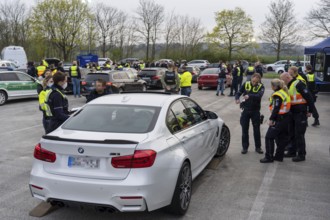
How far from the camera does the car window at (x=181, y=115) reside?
505cm

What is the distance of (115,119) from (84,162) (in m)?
0.85

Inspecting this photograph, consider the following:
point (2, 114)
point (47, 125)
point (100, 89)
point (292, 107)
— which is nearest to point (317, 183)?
point (292, 107)

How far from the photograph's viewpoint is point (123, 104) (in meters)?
4.96

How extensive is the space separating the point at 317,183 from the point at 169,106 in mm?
2888

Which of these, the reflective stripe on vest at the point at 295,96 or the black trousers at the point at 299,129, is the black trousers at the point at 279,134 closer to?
the black trousers at the point at 299,129

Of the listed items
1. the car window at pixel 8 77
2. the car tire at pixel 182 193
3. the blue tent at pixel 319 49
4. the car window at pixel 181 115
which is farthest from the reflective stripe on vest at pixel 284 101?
the blue tent at pixel 319 49

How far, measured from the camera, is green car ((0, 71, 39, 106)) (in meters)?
15.8

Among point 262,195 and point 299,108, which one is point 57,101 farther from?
point 299,108

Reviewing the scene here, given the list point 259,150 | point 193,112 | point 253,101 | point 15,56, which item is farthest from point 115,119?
point 15,56

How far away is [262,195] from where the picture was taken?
5285 millimetres

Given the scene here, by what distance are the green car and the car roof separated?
12027 mm

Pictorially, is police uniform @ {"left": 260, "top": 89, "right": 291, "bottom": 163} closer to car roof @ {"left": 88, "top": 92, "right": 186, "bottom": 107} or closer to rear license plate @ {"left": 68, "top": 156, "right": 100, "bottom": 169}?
car roof @ {"left": 88, "top": 92, "right": 186, "bottom": 107}

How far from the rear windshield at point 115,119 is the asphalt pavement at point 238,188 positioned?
1024mm

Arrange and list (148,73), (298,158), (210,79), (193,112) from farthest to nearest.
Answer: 1. (148,73)
2. (210,79)
3. (298,158)
4. (193,112)
